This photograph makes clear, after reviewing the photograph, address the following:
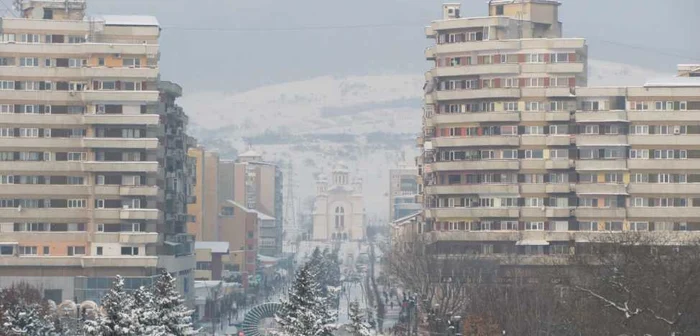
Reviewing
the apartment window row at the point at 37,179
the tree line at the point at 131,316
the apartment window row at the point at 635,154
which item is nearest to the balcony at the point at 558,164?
the apartment window row at the point at 635,154

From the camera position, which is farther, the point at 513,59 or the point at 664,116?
the point at 513,59

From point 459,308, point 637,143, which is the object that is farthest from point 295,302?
point 637,143

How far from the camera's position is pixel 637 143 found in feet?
433

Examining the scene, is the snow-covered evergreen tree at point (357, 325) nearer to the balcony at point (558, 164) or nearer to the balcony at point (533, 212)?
the balcony at point (558, 164)

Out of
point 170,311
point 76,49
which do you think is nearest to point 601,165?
point 76,49

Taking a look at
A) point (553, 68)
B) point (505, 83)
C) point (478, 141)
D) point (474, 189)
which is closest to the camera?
point (553, 68)

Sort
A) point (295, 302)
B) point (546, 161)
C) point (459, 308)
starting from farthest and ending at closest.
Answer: point (546, 161) → point (459, 308) → point (295, 302)

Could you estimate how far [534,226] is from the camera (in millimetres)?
135125

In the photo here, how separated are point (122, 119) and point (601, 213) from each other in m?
30.1

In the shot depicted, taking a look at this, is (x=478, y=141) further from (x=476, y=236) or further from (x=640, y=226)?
(x=640, y=226)

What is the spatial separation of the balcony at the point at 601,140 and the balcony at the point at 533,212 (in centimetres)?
486

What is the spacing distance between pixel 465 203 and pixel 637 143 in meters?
12.2

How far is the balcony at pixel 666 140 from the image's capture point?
131 metres

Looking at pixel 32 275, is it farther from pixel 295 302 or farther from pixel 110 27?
pixel 295 302
